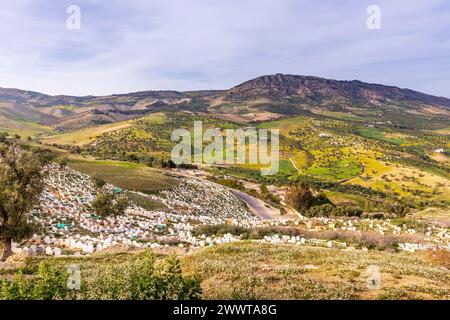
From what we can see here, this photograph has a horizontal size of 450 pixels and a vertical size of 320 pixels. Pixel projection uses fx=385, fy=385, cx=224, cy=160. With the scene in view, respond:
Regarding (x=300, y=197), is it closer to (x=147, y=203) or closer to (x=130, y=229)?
(x=147, y=203)

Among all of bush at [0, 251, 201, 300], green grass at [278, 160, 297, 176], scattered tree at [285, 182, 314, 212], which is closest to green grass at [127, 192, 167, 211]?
scattered tree at [285, 182, 314, 212]

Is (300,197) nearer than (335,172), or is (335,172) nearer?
(300,197)

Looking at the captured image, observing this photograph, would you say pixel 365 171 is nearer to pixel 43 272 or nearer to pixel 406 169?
pixel 406 169

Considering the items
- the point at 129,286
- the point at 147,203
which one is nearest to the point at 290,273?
the point at 129,286

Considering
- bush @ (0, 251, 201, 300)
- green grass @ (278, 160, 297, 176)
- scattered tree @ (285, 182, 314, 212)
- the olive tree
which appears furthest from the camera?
green grass @ (278, 160, 297, 176)

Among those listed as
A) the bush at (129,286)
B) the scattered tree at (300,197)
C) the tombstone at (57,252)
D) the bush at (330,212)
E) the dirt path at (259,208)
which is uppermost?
the bush at (129,286)

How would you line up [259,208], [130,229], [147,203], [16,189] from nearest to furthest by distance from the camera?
[16,189]
[130,229]
[147,203]
[259,208]

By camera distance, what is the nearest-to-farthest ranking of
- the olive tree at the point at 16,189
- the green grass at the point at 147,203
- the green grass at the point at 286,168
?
the olive tree at the point at 16,189
the green grass at the point at 147,203
the green grass at the point at 286,168

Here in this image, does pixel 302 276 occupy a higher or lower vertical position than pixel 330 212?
higher

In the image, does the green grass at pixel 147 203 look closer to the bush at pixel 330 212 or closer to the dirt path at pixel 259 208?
the dirt path at pixel 259 208

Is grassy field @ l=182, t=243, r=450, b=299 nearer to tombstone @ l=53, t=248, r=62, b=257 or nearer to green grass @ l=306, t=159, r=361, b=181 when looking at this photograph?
tombstone @ l=53, t=248, r=62, b=257

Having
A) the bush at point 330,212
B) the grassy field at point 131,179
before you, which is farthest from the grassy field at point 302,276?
the grassy field at point 131,179

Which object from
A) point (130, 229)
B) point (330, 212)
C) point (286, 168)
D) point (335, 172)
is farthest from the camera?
point (335, 172)
